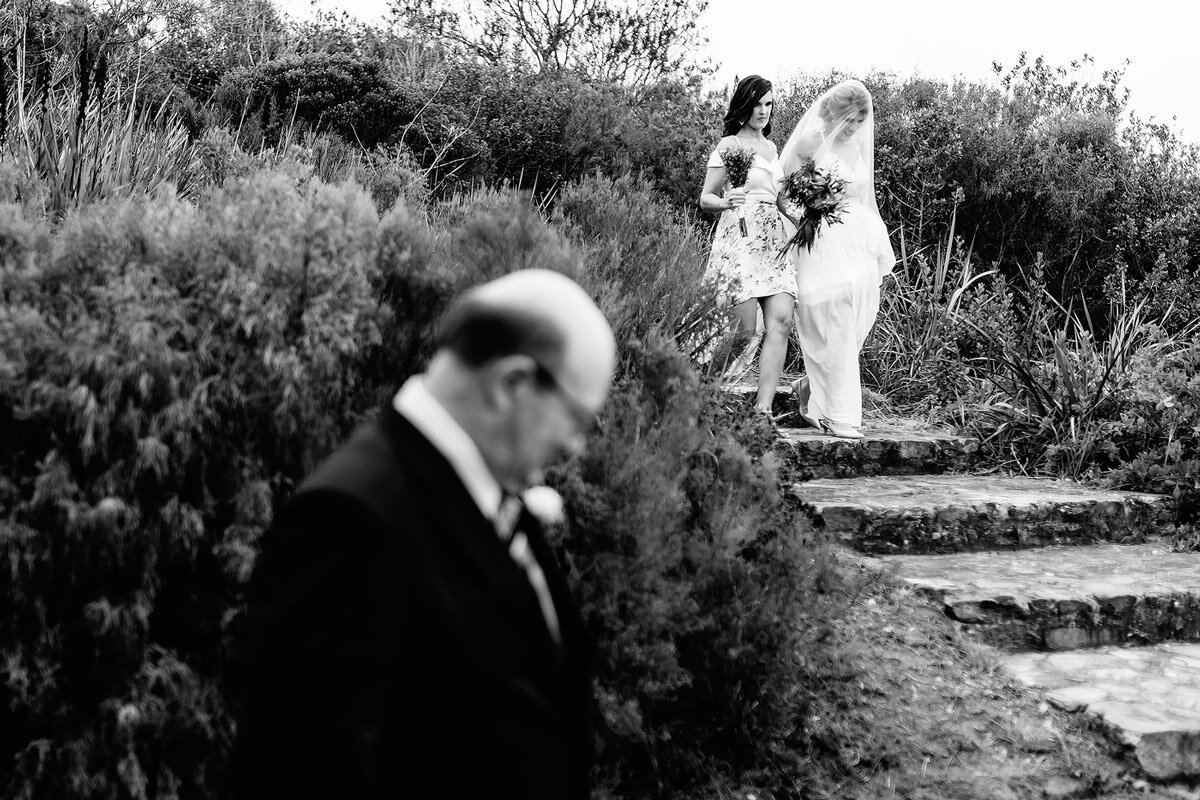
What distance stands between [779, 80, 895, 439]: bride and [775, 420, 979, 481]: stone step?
18cm

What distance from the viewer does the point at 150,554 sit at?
2496mm

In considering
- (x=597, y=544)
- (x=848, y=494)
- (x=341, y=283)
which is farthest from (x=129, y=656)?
(x=848, y=494)

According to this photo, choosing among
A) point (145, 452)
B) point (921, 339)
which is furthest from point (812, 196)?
point (145, 452)

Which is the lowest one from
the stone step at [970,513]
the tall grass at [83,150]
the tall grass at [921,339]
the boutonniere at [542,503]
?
the stone step at [970,513]

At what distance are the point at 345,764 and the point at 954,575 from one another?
4481 millimetres

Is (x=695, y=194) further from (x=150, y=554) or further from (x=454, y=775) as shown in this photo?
(x=454, y=775)

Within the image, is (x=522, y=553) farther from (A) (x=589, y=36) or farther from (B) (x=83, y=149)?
(A) (x=589, y=36)

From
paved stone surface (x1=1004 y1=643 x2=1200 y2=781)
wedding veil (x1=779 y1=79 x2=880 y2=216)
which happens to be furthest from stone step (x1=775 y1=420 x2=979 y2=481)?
paved stone surface (x1=1004 y1=643 x2=1200 y2=781)

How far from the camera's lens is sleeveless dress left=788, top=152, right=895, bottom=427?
6883 mm

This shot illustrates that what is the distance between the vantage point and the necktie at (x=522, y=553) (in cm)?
133

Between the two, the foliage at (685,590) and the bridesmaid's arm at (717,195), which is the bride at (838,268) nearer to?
the bridesmaid's arm at (717,195)

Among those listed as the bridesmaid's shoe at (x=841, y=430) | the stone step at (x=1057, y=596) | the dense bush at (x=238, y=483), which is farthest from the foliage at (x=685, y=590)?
the bridesmaid's shoe at (x=841, y=430)

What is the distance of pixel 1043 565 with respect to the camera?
5465 millimetres

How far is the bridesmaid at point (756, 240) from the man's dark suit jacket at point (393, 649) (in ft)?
17.7
